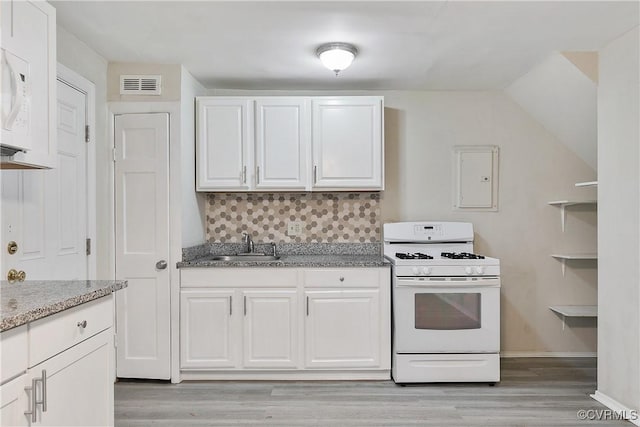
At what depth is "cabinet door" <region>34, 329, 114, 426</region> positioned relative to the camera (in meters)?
1.58

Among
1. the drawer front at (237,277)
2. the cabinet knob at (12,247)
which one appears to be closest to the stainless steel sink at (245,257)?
the drawer front at (237,277)

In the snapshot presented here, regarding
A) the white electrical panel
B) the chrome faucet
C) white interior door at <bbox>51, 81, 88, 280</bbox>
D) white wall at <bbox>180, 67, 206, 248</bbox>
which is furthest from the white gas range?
white interior door at <bbox>51, 81, 88, 280</bbox>

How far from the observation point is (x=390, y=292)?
341 centimetres

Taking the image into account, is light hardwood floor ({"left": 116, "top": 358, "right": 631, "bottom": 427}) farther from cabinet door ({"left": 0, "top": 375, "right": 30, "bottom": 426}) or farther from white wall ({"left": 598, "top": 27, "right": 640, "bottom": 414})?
cabinet door ({"left": 0, "top": 375, "right": 30, "bottom": 426})

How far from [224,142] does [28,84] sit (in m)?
1.79

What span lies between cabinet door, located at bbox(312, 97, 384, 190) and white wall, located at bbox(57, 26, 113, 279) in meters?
1.49

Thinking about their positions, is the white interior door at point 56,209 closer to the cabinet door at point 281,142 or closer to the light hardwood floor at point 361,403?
the light hardwood floor at point 361,403

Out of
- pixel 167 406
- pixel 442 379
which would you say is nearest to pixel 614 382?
pixel 442 379

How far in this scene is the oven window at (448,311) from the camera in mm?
3289

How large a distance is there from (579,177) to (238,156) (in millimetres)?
2847

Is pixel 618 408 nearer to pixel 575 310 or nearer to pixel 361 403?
pixel 575 310

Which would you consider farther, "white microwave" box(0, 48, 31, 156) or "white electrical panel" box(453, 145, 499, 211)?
"white electrical panel" box(453, 145, 499, 211)

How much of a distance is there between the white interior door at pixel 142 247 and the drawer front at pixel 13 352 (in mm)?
1902

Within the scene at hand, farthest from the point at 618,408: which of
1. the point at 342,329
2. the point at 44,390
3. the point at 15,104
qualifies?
the point at 15,104
